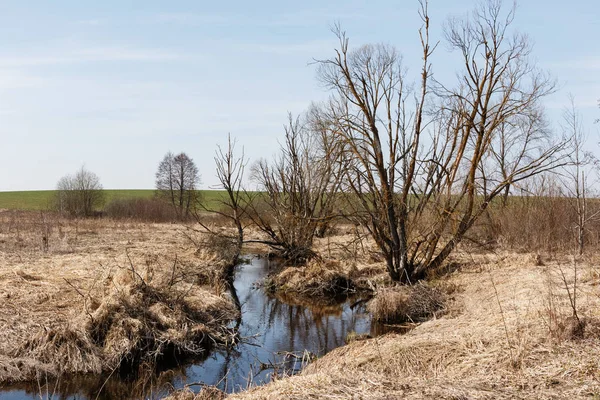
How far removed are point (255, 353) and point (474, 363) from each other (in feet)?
14.5

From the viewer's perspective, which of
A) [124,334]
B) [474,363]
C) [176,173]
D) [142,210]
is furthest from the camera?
[176,173]

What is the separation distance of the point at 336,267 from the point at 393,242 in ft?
8.36

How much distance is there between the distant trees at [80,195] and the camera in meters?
45.6

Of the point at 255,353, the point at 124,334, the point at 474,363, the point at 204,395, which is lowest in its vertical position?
the point at 255,353

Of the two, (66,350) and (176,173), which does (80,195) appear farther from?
(66,350)

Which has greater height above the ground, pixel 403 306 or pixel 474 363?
pixel 474 363

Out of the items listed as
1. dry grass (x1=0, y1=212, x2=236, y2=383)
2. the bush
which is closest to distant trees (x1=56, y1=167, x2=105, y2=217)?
the bush

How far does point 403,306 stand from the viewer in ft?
40.7

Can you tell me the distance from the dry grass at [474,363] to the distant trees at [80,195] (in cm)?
4018

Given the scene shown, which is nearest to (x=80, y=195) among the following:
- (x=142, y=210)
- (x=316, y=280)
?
(x=142, y=210)

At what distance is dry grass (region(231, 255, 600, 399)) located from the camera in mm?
5508

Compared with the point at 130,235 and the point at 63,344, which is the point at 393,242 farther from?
the point at 130,235

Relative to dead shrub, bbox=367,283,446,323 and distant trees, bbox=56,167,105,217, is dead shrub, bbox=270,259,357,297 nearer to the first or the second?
dead shrub, bbox=367,283,446,323

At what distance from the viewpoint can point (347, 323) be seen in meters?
12.4
